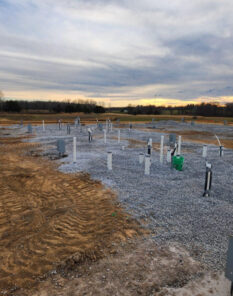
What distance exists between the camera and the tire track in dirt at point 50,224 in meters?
4.42

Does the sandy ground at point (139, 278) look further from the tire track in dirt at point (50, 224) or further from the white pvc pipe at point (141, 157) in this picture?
the white pvc pipe at point (141, 157)

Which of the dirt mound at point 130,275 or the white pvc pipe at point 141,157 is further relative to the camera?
the white pvc pipe at point 141,157

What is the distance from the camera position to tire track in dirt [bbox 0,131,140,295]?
4.42 m

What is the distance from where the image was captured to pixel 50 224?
19.6 ft

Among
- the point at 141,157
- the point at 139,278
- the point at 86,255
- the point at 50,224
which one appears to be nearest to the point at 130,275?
the point at 139,278

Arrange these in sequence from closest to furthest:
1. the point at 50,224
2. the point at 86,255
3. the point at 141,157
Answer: the point at 86,255 < the point at 50,224 < the point at 141,157

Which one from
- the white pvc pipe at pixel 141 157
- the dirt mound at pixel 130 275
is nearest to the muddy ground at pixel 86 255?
the dirt mound at pixel 130 275

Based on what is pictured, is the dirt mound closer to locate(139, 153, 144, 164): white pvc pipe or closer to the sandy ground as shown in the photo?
the sandy ground

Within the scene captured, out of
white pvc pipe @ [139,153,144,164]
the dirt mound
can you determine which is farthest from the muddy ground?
A: white pvc pipe @ [139,153,144,164]

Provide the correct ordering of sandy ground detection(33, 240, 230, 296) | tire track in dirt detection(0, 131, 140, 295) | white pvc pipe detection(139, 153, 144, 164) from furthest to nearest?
white pvc pipe detection(139, 153, 144, 164) → tire track in dirt detection(0, 131, 140, 295) → sandy ground detection(33, 240, 230, 296)

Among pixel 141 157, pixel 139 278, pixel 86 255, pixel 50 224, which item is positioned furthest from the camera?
pixel 141 157

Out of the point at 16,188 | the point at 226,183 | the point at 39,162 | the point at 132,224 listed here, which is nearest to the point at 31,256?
the point at 132,224

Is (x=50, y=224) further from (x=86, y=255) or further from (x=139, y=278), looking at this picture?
(x=139, y=278)

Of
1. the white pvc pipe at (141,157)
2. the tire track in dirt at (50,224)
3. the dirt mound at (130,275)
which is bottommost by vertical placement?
the tire track in dirt at (50,224)
